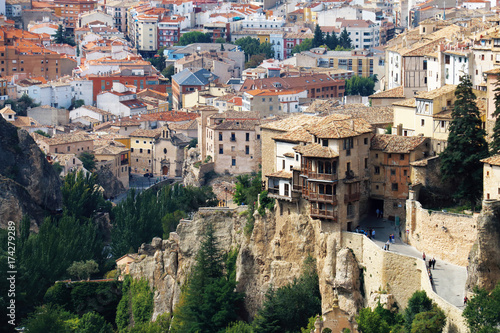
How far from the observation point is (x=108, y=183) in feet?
362

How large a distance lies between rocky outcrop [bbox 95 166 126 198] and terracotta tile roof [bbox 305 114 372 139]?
166 ft

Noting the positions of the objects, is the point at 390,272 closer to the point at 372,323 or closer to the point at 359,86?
the point at 372,323

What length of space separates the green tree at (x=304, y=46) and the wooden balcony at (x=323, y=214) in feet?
336

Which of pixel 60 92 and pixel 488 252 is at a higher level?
pixel 488 252

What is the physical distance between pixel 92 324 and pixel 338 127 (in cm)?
2054

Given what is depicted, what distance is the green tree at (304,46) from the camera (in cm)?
16050

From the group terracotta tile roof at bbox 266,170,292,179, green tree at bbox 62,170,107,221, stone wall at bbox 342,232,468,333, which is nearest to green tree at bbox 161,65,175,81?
green tree at bbox 62,170,107,221

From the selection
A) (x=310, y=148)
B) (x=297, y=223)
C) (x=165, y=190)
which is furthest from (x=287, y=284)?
(x=165, y=190)

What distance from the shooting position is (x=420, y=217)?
56469 mm

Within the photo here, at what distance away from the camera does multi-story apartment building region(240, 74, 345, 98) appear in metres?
120

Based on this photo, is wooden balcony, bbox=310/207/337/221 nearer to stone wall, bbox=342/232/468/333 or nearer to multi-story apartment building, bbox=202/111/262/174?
stone wall, bbox=342/232/468/333

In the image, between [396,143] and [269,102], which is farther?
[269,102]

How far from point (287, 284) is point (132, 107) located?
77.3 metres

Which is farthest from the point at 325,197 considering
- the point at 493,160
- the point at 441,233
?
the point at 493,160
